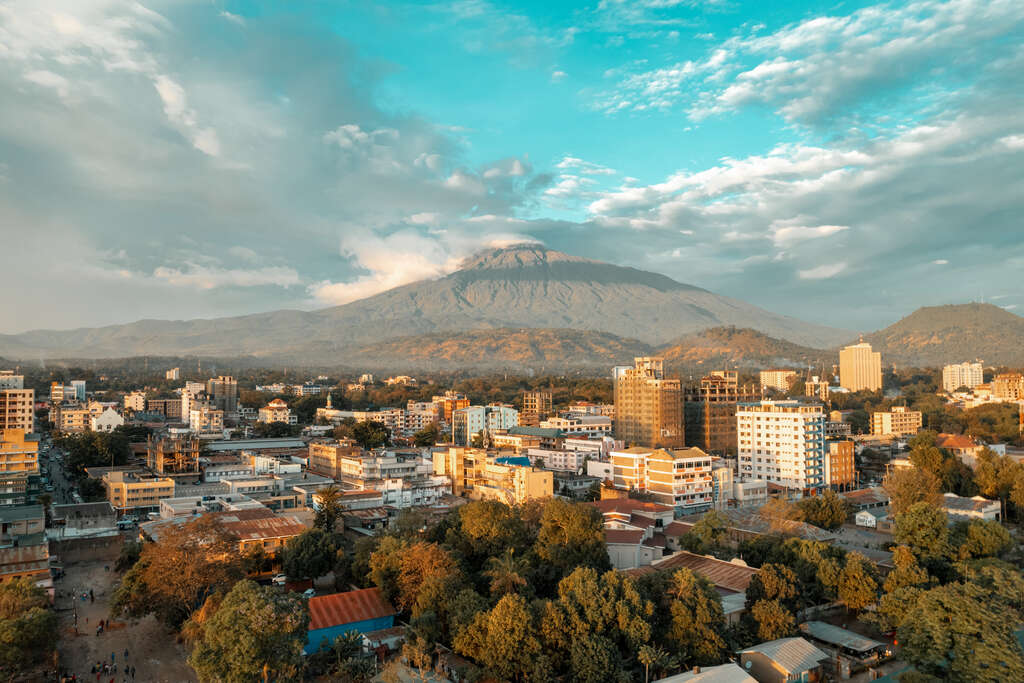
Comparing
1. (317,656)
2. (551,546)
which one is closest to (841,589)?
(551,546)

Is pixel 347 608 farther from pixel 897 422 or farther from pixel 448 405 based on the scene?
pixel 897 422

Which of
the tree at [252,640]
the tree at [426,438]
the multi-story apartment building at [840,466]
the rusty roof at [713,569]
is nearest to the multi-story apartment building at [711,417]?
the multi-story apartment building at [840,466]

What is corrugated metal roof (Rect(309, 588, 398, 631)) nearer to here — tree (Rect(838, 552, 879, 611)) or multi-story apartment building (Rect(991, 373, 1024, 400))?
tree (Rect(838, 552, 879, 611))

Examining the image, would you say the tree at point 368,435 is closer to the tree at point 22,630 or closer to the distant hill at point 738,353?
the tree at point 22,630

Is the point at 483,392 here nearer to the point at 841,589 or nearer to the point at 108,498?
the point at 108,498

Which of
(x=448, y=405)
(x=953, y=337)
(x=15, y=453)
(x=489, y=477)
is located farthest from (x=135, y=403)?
(x=953, y=337)

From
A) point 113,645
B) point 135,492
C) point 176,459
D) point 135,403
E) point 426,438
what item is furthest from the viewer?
point 135,403
